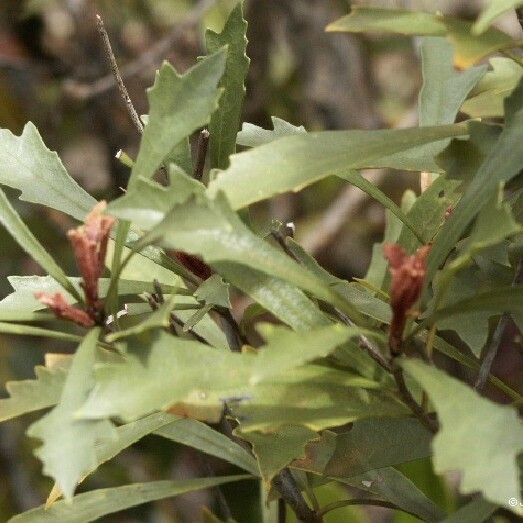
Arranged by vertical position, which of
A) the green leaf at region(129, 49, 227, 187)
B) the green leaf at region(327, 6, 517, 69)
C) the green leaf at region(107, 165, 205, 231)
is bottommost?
the green leaf at region(107, 165, 205, 231)

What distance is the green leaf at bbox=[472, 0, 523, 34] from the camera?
19.0 inches

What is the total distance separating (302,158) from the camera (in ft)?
1.82

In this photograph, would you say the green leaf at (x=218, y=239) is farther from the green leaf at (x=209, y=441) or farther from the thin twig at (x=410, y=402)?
the green leaf at (x=209, y=441)

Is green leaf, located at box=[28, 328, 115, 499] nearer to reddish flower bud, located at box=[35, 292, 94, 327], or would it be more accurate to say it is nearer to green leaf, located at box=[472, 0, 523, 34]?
reddish flower bud, located at box=[35, 292, 94, 327]

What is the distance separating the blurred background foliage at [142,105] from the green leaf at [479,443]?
1314mm

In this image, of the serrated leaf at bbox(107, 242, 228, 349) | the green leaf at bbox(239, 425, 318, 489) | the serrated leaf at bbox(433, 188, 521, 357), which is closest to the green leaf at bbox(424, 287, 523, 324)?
the serrated leaf at bbox(433, 188, 521, 357)

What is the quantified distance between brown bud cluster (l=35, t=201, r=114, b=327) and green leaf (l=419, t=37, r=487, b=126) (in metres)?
0.30

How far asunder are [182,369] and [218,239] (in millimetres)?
72

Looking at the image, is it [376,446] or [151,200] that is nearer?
[151,200]

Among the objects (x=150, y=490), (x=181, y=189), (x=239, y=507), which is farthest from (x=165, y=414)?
(x=239, y=507)

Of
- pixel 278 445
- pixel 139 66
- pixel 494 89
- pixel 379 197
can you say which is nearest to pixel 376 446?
pixel 278 445

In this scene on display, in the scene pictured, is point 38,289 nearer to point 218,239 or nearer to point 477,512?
point 218,239

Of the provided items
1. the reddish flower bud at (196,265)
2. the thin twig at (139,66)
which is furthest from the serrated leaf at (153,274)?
the thin twig at (139,66)

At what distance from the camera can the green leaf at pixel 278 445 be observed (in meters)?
0.59
